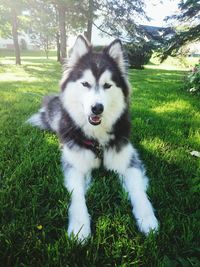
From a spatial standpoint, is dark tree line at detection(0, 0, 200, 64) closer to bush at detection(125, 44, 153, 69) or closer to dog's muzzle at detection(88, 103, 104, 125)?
bush at detection(125, 44, 153, 69)

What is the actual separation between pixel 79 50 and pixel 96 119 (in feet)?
3.07

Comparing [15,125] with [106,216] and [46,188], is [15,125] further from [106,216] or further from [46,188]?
[106,216]

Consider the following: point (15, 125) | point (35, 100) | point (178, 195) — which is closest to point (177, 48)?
point (35, 100)

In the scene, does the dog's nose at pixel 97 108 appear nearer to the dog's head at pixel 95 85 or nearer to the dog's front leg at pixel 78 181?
the dog's head at pixel 95 85

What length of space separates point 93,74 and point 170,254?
1860 mm

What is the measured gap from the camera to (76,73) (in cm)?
283

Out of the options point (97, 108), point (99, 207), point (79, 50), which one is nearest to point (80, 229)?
point (99, 207)

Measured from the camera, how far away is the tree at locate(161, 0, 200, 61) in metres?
9.96

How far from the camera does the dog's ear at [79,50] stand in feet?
9.46

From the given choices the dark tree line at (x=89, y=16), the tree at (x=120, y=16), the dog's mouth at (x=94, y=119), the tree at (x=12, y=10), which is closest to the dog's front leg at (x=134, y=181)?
the dog's mouth at (x=94, y=119)

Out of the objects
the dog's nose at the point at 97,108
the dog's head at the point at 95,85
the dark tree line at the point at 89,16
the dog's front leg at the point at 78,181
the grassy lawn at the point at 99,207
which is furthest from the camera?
the dark tree line at the point at 89,16

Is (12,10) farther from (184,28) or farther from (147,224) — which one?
(147,224)

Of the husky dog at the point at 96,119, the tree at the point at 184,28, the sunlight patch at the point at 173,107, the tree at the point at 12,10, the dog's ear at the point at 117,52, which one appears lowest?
the sunlight patch at the point at 173,107

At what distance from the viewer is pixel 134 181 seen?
2.33 meters
